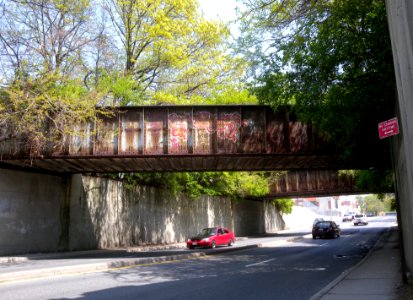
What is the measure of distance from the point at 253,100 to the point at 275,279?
63.1 feet

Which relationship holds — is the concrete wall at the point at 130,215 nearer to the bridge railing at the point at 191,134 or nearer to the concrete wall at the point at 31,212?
the concrete wall at the point at 31,212

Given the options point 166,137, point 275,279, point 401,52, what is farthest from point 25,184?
point 401,52

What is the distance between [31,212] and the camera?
22.1 m

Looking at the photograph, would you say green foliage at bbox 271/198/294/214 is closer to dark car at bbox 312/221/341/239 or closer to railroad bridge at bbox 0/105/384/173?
dark car at bbox 312/221/341/239

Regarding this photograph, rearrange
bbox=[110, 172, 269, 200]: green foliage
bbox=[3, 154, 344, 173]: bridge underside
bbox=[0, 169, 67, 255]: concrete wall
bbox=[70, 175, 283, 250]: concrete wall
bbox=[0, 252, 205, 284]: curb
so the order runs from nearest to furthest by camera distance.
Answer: bbox=[0, 252, 205, 284]: curb, bbox=[0, 169, 67, 255]: concrete wall, bbox=[3, 154, 344, 173]: bridge underside, bbox=[70, 175, 283, 250]: concrete wall, bbox=[110, 172, 269, 200]: green foliage

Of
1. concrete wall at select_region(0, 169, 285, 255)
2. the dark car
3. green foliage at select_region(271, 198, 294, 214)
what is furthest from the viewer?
green foliage at select_region(271, 198, 294, 214)

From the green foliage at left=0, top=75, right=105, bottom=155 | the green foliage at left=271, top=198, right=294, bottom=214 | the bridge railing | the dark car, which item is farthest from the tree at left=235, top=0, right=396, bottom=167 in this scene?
the green foliage at left=271, top=198, right=294, bottom=214

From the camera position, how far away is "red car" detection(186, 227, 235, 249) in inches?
1106

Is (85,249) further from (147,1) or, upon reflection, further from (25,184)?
(147,1)

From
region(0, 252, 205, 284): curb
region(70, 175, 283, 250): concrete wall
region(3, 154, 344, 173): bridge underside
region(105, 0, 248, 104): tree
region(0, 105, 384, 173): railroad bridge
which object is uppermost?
region(105, 0, 248, 104): tree

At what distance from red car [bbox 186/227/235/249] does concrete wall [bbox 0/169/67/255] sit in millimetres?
8575

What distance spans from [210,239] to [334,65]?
17458 mm

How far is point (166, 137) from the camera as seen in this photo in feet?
67.2

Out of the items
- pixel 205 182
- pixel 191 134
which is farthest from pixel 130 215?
pixel 191 134
